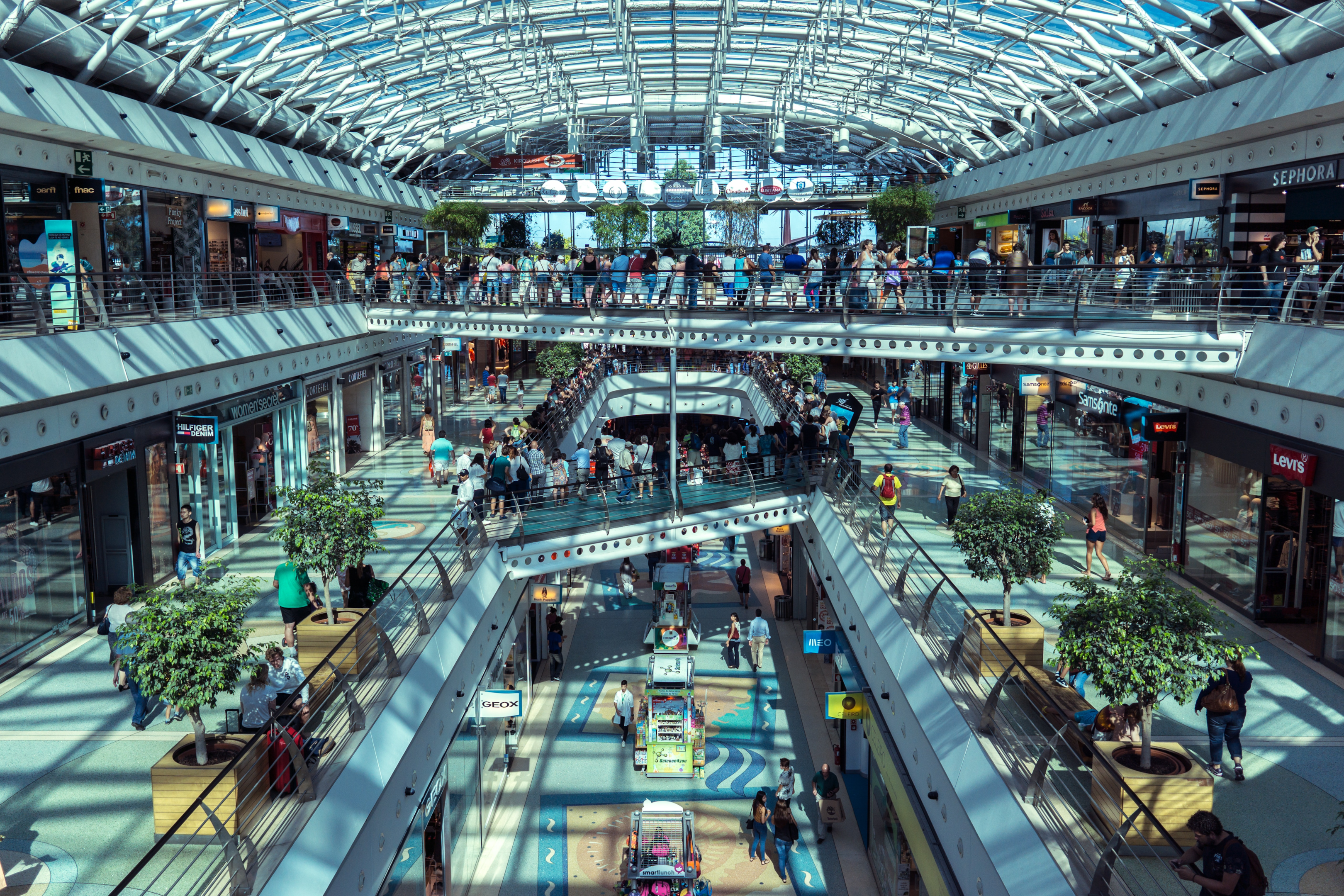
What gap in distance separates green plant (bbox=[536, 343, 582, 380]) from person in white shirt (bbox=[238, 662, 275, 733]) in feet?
112

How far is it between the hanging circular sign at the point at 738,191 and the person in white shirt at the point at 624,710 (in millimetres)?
29167

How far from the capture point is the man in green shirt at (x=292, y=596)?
13.4 metres

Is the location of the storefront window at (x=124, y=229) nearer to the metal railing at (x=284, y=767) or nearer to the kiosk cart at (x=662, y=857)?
the metal railing at (x=284, y=767)

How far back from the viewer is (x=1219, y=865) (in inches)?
259

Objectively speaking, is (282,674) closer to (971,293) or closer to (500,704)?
(500,704)

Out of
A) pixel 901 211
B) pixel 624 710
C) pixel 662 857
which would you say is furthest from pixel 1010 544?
pixel 901 211

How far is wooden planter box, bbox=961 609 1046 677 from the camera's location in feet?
30.0

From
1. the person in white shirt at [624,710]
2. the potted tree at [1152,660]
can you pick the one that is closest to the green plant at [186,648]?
the potted tree at [1152,660]

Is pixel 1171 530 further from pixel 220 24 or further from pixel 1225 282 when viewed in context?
pixel 220 24

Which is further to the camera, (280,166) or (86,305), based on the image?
(280,166)

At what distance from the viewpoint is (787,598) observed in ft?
83.8

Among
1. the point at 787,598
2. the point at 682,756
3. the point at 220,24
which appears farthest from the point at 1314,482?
the point at 220,24

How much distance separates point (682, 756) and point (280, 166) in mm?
19749

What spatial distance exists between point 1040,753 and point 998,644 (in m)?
1.42
